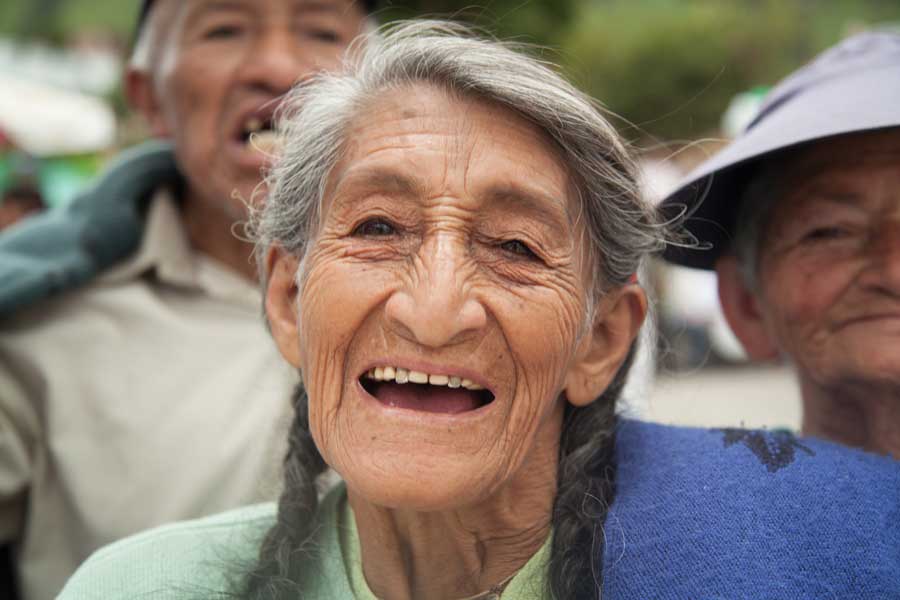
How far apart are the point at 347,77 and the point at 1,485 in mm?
1822

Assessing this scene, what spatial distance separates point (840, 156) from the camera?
244 centimetres

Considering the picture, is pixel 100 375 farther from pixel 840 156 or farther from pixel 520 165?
pixel 840 156

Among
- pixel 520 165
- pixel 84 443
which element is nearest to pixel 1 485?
pixel 84 443

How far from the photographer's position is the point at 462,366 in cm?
185

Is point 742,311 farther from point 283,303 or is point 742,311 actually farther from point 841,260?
point 283,303

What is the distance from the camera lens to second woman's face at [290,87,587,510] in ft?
5.99

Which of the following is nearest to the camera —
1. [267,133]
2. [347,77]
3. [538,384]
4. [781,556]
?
[781,556]

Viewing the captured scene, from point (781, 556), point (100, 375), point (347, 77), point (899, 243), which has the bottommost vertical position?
point (100, 375)

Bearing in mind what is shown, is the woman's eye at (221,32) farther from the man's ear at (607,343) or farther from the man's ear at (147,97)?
the man's ear at (607,343)

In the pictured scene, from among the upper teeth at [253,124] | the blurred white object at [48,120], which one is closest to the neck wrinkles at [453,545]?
the upper teeth at [253,124]

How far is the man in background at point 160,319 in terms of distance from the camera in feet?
10.4

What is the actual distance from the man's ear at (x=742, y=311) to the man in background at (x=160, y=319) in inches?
55.9

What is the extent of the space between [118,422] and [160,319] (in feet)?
1.45

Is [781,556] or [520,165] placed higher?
[520,165]
